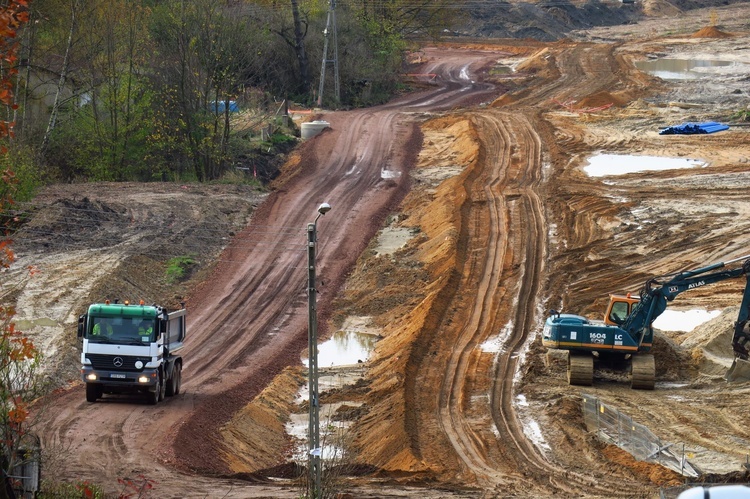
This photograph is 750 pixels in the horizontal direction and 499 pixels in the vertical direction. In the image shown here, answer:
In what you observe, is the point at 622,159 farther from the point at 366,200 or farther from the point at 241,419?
the point at 241,419

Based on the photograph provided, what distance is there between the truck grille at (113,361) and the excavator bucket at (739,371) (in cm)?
1589

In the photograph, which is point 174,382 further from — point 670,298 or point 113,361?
point 670,298

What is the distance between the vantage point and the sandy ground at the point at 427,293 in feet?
76.8

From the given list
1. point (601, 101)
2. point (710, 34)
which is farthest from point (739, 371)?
point (710, 34)

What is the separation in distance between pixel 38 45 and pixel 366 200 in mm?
18630

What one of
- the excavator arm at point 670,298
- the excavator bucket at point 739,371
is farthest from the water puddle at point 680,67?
the excavator bucket at point 739,371

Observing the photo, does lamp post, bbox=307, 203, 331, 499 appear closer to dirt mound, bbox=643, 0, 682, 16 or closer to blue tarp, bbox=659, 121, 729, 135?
blue tarp, bbox=659, 121, 729, 135

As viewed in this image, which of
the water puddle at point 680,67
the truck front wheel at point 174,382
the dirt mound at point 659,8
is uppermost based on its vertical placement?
the dirt mound at point 659,8

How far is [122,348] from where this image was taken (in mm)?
25312

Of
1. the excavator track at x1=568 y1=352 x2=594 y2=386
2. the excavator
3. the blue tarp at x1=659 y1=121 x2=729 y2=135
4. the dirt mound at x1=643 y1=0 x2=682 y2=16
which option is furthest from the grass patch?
the dirt mound at x1=643 y1=0 x2=682 y2=16

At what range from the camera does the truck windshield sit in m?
25.4

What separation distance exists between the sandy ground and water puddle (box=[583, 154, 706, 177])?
3.23ft

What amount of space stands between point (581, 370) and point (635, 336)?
1805mm

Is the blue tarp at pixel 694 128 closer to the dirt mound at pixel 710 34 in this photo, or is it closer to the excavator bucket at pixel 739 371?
the excavator bucket at pixel 739 371
